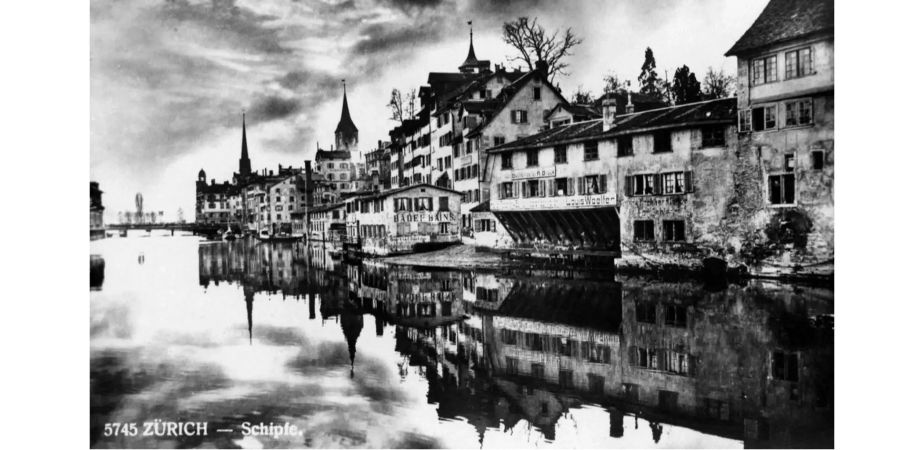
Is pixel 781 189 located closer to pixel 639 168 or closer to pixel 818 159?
pixel 818 159

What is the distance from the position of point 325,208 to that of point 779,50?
34.2 m

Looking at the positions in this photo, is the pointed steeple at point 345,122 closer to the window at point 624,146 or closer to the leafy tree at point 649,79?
the leafy tree at point 649,79

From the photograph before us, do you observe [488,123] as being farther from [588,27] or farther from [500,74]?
[588,27]

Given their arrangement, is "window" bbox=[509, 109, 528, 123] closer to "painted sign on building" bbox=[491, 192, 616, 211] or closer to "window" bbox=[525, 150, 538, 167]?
"window" bbox=[525, 150, 538, 167]

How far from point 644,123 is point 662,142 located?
79cm

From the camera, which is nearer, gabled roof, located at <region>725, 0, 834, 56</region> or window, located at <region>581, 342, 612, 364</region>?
window, located at <region>581, 342, 612, 364</region>

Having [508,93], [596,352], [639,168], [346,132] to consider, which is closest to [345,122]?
[346,132]

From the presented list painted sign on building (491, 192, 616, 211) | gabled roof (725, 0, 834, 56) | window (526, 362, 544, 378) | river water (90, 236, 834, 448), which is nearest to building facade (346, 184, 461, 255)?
painted sign on building (491, 192, 616, 211)

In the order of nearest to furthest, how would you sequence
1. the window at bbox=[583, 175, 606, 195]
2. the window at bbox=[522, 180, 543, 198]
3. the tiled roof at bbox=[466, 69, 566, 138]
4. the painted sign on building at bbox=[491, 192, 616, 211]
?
the painted sign on building at bbox=[491, 192, 616, 211] < the window at bbox=[583, 175, 606, 195] < the window at bbox=[522, 180, 543, 198] < the tiled roof at bbox=[466, 69, 566, 138]

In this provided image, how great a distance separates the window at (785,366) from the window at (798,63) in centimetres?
582

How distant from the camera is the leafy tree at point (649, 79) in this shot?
14219mm

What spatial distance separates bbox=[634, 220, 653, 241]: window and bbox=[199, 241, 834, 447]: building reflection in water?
151 cm

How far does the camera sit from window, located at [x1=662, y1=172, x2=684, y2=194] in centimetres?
1889

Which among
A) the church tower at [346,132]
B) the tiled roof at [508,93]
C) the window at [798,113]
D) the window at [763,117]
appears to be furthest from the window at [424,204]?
the window at [798,113]
